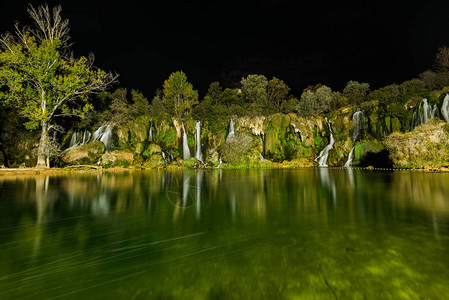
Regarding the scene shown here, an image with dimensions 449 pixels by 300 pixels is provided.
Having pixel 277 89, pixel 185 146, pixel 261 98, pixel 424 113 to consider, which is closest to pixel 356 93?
pixel 424 113

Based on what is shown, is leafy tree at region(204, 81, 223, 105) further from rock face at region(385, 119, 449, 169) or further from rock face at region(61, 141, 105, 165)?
rock face at region(385, 119, 449, 169)

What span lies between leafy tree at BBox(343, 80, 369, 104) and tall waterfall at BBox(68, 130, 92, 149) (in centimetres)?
4301

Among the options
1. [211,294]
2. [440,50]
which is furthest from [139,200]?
[440,50]

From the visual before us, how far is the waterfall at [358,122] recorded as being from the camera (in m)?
28.1

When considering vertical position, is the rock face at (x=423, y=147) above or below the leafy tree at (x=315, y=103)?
below

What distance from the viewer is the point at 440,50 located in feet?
115

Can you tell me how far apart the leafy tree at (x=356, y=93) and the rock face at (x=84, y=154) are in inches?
1614

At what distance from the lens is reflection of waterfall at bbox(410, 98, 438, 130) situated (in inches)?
828

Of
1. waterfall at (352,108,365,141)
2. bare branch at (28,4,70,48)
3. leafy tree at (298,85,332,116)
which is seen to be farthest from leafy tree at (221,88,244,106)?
bare branch at (28,4,70,48)

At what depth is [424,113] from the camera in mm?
21984

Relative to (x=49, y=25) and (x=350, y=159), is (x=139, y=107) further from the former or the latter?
(x=350, y=159)

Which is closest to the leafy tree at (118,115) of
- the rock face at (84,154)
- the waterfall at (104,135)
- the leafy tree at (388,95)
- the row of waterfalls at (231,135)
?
the waterfall at (104,135)

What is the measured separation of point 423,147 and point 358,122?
1327 centimetres

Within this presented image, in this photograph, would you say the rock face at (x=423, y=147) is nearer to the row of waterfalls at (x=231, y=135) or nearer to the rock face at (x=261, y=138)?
the row of waterfalls at (x=231, y=135)
